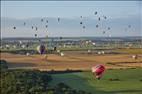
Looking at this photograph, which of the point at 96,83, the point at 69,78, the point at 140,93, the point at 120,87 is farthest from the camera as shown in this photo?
the point at 69,78

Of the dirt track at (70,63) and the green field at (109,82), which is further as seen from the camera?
the dirt track at (70,63)

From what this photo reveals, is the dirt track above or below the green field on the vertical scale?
above

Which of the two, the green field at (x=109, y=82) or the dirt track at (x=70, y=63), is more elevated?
the dirt track at (x=70, y=63)

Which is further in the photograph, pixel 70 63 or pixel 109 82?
pixel 70 63

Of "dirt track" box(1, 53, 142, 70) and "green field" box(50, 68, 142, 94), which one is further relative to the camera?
"dirt track" box(1, 53, 142, 70)

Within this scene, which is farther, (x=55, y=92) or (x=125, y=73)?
(x=125, y=73)

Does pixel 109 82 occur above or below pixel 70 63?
below

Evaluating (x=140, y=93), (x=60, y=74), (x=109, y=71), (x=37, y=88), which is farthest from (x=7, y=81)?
(x=109, y=71)

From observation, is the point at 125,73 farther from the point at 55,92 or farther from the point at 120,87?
the point at 55,92
